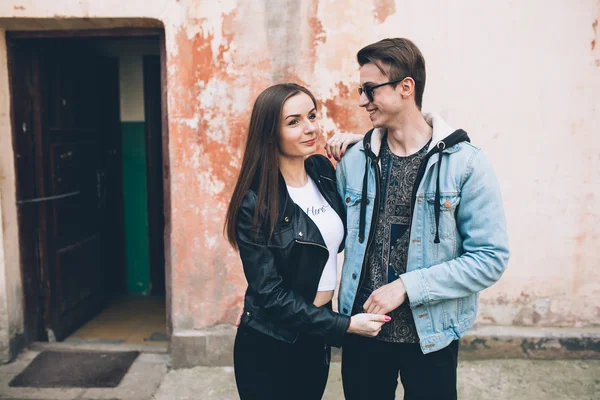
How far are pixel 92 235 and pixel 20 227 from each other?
98 cm

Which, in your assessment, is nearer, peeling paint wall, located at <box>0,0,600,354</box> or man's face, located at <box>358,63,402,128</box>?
man's face, located at <box>358,63,402,128</box>

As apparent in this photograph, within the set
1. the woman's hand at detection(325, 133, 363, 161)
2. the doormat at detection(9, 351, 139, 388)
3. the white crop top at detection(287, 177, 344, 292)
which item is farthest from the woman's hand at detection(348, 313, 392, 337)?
the doormat at detection(9, 351, 139, 388)

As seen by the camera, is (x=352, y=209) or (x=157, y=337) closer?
(x=352, y=209)

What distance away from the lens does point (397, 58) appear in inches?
75.2

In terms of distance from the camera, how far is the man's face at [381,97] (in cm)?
195

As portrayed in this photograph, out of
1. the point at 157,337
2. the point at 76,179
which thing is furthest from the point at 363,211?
the point at 76,179

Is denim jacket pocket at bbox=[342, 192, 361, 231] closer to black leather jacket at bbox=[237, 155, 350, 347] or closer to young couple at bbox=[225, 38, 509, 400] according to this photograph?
young couple at bbox=[225, 38, 509, 400]

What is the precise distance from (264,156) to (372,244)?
569 millimetres

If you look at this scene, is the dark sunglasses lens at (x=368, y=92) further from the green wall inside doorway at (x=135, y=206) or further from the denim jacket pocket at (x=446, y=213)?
the green wall inside doorway at (x=135, y=206)

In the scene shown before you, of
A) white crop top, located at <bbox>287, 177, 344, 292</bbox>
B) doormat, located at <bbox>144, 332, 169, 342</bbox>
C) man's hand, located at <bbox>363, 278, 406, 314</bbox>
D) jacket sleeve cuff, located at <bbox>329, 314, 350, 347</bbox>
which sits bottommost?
doormat, located at <bbox>144, 332, 169, 342</bbox>

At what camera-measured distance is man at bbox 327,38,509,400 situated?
184 centimetres

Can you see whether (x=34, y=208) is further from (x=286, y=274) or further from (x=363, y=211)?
(x=363, y=211)

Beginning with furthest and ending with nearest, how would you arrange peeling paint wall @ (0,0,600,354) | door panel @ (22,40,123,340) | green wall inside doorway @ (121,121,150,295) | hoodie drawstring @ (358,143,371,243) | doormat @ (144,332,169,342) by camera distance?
1. green wall inside doorway @ (121,121,150,295)
2. doormat @ (144,332,169,342)
3. door panel @ (22,40,123,340)
4. peeling paint wall @ (0,0,600,354)
5. hoodie drawstring @ (358,143,371,243)

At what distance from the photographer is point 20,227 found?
380 centimetres
